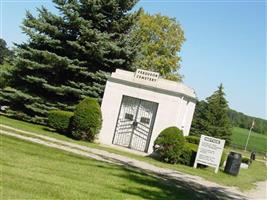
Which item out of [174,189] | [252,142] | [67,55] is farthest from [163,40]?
[252,142]

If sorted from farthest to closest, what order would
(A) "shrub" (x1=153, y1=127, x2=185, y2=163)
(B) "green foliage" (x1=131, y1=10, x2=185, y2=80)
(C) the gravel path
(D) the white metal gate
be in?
(B) "green foliage" (x1=131, y1=10, x2=185, y2=80)
(D) the white metal gate
(A) "shrub" (x1=153, y1=127, x2=185, y2=163)
(C) the gravel path

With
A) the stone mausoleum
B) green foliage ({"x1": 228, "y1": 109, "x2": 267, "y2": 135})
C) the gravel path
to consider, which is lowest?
the gravel path

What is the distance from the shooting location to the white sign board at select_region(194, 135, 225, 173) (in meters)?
20.8

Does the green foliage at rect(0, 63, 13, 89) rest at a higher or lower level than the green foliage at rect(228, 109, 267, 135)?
lower

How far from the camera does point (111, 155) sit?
18.4 m

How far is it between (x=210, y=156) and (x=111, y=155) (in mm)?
4850

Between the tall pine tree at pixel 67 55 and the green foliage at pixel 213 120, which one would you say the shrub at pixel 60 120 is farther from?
the green foliage at pixel 213 120

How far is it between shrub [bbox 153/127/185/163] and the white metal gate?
2498 mm

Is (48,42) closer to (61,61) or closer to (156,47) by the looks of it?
(61,61)

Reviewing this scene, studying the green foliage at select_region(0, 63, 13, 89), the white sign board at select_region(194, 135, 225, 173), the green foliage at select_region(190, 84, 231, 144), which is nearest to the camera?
the white sign board at select_region(194, 135, 225, 173)

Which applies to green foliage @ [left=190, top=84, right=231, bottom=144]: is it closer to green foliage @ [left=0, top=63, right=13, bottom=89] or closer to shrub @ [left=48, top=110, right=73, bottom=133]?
green foliage @ [left=0, top=63, right=13, bottom=89]

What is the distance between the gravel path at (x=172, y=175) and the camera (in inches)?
556

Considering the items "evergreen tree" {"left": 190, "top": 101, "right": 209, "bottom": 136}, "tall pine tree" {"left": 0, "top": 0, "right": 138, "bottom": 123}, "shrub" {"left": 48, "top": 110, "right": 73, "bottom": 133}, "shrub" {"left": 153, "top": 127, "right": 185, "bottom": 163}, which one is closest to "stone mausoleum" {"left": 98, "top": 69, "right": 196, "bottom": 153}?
"shrub" {"left": 48, "top": 110, "right": 73, "bottom": 133}

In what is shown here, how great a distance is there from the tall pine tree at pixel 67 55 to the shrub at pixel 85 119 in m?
5.23
